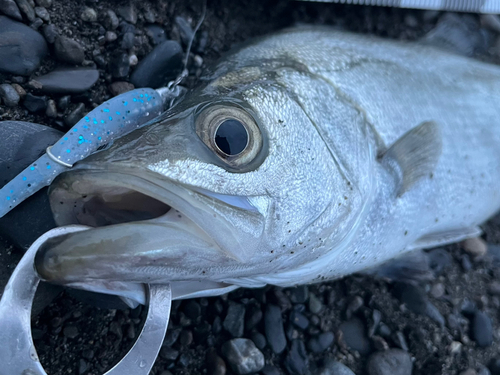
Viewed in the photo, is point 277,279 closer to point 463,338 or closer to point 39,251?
point 39,251

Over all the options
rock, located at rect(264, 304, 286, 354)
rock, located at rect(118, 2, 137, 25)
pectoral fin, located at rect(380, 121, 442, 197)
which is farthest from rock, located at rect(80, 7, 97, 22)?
rock, located at rect(264, 304, 286, 354)

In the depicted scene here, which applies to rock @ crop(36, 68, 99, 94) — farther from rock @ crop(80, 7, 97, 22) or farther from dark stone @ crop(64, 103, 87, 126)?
rock @ crop(80, 7, 97, 22)

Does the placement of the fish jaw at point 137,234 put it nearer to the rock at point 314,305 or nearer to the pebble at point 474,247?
the rock at point 314,305

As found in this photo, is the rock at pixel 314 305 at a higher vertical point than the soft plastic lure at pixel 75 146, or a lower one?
lower

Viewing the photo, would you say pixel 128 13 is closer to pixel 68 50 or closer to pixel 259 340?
pixel 68 50

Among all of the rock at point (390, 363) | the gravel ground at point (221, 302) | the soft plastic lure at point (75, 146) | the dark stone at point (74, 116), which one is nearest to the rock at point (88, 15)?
the gravel ground at point (221, 302)

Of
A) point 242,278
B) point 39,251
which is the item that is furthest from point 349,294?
point 39,251
